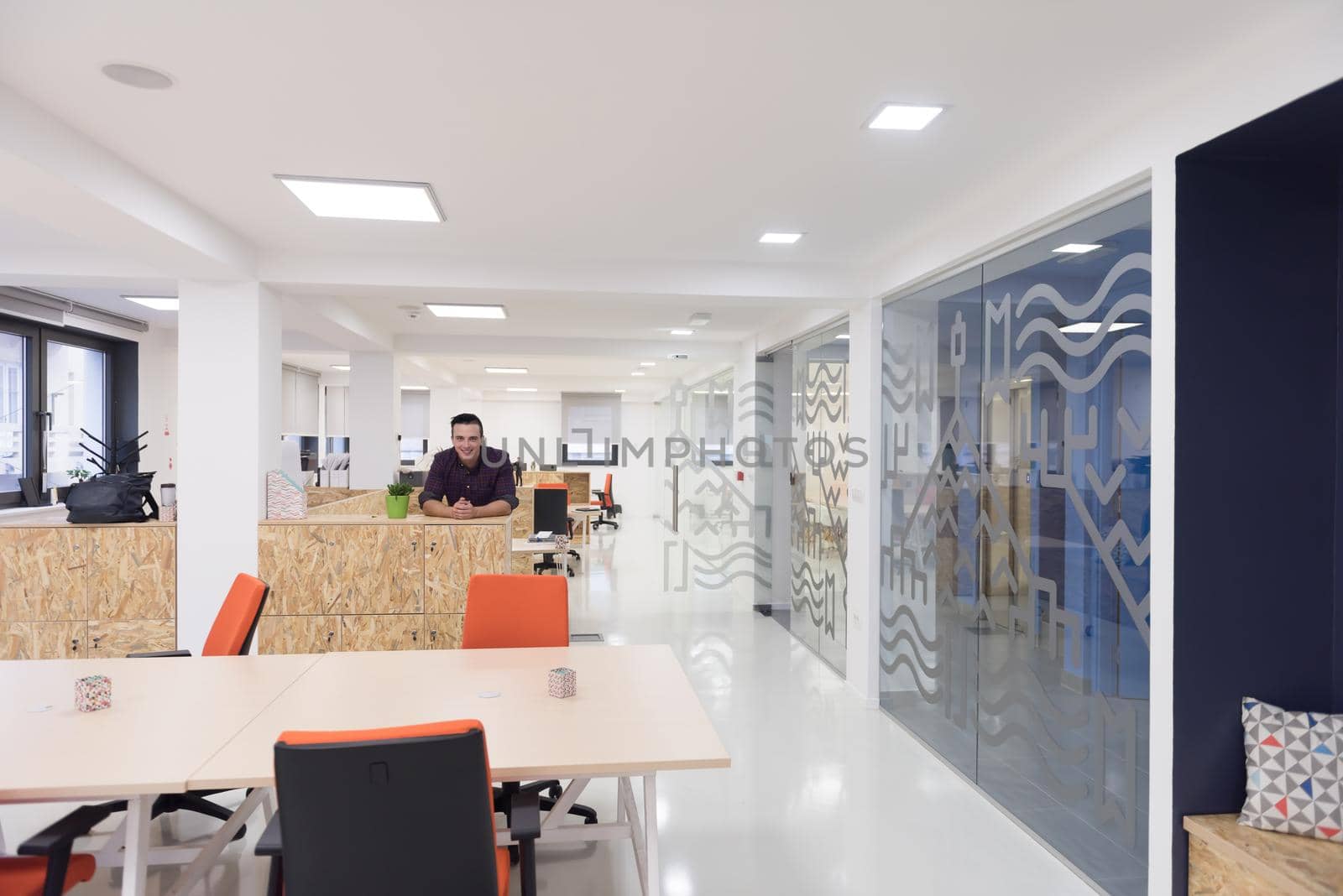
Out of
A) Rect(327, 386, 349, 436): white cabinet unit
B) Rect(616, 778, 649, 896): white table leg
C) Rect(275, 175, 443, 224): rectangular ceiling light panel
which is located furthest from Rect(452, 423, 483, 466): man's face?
Rect(327, 386, 349, 436): white cabinet unit

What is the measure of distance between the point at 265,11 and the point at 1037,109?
2404 millimetres

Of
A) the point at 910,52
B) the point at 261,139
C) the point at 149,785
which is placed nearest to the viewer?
the point at 149,785

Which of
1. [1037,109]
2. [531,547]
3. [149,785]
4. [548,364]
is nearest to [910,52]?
[1037,109]

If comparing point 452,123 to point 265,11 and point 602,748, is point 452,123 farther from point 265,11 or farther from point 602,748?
point 602,748

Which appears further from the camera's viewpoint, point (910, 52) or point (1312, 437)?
point (1312, 437)

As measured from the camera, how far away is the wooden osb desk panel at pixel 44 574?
15.1ft

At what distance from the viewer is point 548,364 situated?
454 inches

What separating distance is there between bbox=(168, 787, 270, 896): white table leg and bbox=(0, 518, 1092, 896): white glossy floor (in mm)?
197

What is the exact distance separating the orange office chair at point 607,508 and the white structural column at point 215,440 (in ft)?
27.8

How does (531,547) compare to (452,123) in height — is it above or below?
below

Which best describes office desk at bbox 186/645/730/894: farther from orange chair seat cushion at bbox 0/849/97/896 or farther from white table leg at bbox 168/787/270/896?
white table leg at bbox 168/787/270/896

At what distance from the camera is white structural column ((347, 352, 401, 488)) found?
8211 millimetres

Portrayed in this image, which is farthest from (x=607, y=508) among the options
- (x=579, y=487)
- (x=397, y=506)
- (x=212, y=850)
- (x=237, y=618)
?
(x=212, y=850)

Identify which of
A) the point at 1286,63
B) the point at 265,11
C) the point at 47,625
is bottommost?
the point at 47,625
